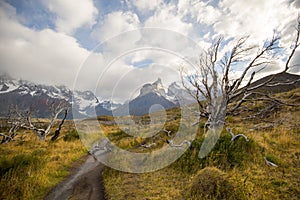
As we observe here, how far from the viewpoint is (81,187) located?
867 cm

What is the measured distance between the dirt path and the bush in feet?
11.9

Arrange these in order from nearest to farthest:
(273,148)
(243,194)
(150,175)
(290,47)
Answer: (243,194)
(150,175)
(273,148)
(290,47)

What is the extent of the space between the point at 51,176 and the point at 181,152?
7.04 metres

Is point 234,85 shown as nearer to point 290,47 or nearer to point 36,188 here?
point 290,47

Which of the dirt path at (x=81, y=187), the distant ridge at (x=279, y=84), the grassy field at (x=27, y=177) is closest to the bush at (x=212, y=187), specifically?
the dirt path at (x=81, y=187)

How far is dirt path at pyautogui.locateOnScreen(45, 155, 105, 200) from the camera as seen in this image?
7.58 metres

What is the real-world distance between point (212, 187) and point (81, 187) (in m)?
5.95

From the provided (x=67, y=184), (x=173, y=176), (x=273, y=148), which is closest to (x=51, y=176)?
(x=67, y=184)

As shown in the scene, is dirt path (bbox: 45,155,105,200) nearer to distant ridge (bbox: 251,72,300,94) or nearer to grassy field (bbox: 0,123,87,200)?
grassy field (bbox: 0,123,87,200)

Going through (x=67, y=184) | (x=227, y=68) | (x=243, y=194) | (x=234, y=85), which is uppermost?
(x=227, y=68)

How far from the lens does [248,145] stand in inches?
358

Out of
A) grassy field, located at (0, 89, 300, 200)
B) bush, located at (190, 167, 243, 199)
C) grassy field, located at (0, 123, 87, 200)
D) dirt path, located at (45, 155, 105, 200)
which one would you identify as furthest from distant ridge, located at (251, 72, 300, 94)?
grassy field, located at (0, 123, 87, 200)

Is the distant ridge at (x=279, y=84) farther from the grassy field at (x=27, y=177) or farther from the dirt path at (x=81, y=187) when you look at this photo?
the grassy field at (x=27, y=177)

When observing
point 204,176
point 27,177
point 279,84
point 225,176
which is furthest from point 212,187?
point 279,84
